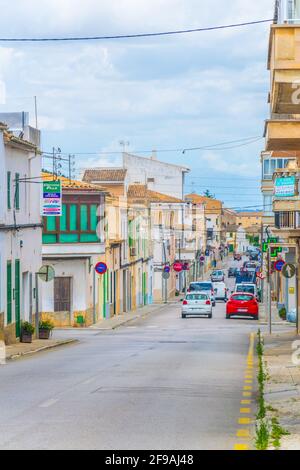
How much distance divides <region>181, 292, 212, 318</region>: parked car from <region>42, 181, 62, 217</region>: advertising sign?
838 inches

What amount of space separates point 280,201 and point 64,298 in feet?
48.9

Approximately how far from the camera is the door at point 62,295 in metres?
54.6

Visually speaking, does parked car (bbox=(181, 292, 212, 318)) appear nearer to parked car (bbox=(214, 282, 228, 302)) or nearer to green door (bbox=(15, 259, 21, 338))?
green door (bbox=(15, 259, 21, 338))

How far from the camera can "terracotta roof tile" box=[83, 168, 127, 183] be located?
7856cm

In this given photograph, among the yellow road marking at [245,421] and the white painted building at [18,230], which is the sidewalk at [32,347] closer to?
the white painted building at [18,230]

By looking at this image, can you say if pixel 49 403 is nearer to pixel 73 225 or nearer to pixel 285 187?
pixel 285 187

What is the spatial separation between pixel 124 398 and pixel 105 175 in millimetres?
62286

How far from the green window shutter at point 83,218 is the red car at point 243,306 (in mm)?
10012

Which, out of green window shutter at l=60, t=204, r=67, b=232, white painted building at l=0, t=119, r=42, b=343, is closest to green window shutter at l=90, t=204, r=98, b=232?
green window shutter at l=60, t=204, r=67, b=232

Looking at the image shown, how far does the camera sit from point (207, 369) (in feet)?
79.2

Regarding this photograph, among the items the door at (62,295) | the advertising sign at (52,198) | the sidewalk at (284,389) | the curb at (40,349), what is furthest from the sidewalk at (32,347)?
the door at (62,295)
